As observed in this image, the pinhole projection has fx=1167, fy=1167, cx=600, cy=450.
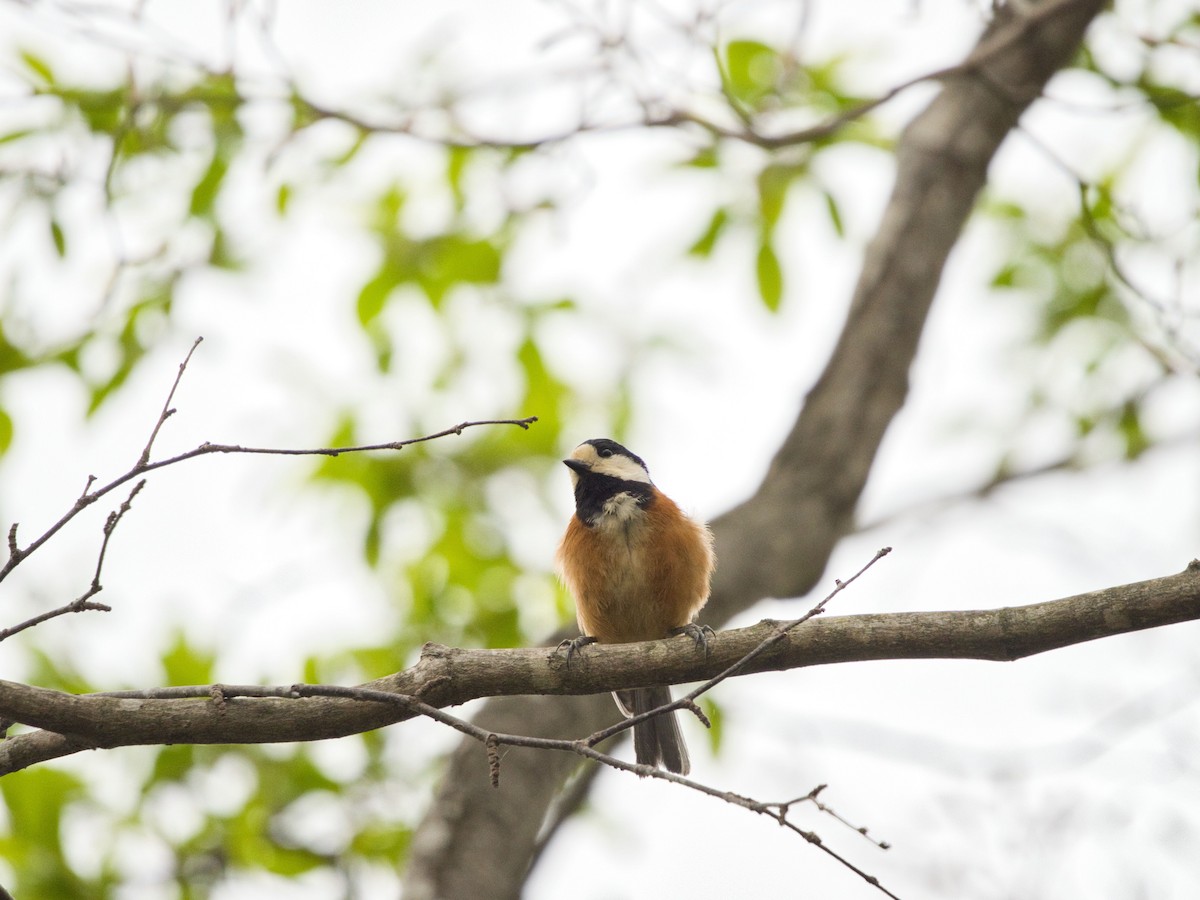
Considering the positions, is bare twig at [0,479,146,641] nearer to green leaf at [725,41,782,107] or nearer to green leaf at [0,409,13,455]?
green leaf at [0,409,13,455]

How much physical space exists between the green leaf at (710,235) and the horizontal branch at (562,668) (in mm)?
3818

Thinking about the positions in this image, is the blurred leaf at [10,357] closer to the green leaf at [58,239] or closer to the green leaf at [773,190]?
the green leaf at [58,239]

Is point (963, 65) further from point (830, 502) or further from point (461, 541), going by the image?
point (461, 541)

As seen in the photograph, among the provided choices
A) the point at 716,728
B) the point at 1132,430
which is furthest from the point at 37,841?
the point at 1132,430

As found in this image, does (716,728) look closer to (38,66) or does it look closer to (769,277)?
(769,277)

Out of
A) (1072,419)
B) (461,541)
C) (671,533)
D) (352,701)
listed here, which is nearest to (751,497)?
(671,533)

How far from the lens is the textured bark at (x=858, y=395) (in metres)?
5.49

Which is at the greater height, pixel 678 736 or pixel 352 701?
pixel 678 736

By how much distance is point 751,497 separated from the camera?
6547mm

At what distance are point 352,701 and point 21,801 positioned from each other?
3550mm

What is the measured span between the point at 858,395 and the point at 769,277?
849 millimetres

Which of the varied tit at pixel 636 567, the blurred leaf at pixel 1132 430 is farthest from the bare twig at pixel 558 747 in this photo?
the blurred leaf at pixel 1132 430

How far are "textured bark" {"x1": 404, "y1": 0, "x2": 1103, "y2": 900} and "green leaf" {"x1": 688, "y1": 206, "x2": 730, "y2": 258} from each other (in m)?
0.90

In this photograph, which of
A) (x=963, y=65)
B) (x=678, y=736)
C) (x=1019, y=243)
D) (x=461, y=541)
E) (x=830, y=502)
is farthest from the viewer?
(x=1019, y=243)
